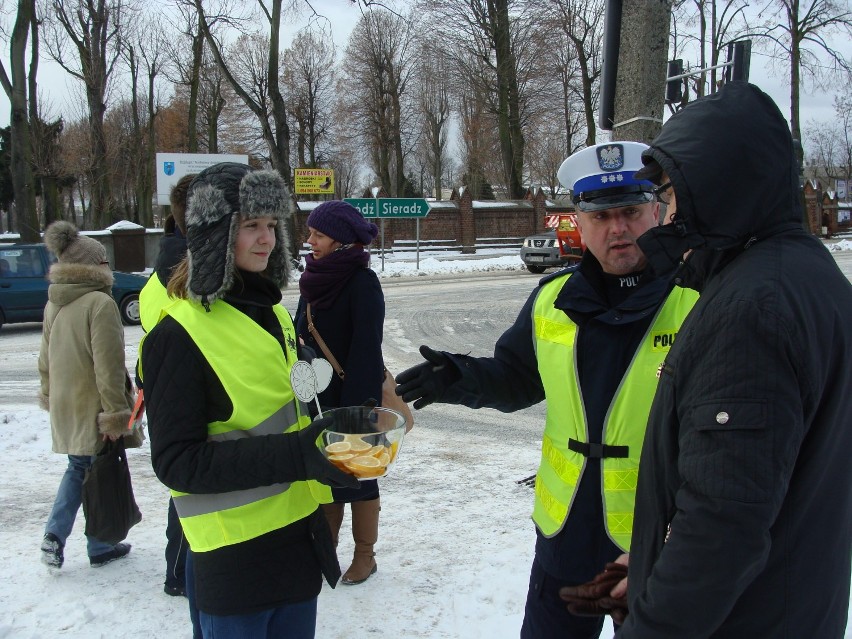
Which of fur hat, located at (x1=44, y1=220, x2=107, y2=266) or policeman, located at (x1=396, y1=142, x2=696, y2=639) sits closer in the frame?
policeman, located at (x1=396, y1=142, x2=696, y2=639)

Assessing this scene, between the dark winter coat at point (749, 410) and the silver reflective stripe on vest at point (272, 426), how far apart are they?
111 centimetres

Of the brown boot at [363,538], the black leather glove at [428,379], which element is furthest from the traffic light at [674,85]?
the black leather glove at [428,379]

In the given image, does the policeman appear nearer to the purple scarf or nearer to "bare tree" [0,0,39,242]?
the purple scarf

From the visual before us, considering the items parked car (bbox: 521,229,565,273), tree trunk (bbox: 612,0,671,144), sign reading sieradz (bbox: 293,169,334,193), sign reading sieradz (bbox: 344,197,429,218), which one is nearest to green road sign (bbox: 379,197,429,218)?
sign reading sieradz (bbox: 344,197,429,218)

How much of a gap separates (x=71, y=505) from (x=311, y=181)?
30.9 metres

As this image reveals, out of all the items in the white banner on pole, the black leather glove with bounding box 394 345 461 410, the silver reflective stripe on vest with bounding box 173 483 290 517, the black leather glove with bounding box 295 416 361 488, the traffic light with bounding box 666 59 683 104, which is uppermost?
the white banner on pole

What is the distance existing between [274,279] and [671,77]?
4605mm

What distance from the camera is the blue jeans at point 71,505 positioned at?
389cm

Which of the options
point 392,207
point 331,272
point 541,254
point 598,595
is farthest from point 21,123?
point 598,595

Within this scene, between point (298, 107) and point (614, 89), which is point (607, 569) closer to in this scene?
point (614, 89)

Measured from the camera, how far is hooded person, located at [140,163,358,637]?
6.41 feet

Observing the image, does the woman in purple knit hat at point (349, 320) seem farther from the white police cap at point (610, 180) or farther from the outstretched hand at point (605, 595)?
the outstretched hand at point (605, 595)

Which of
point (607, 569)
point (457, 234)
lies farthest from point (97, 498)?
point (457, 234)

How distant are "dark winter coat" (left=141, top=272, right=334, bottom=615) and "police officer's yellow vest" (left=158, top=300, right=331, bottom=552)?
3 cm
